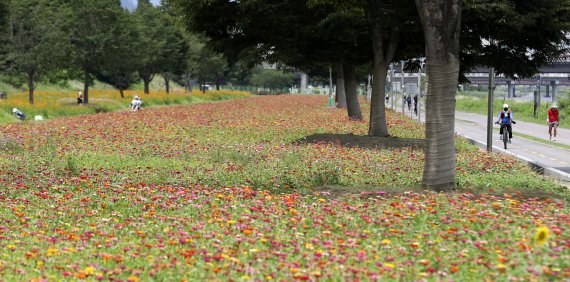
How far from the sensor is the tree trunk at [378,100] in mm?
21797

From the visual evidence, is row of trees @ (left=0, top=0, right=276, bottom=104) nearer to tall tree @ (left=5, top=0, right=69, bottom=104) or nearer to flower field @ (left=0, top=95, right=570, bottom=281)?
tall tree @ (left=5, top=0, right=69, bottom=104)

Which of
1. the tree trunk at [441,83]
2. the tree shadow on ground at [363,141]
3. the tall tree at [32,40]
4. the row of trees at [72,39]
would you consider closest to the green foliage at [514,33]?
the tree shadow on ground at [363,141]

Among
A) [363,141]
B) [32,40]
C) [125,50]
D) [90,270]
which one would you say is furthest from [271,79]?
[90,270]

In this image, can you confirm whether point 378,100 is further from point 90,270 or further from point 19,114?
point 19,114

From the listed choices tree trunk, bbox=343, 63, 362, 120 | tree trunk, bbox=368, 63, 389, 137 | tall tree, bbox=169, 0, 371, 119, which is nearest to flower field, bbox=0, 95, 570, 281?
tree trunk, bbox=368, 63, 389, 137

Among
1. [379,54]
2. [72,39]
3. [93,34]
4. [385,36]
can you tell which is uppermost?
[93,34]

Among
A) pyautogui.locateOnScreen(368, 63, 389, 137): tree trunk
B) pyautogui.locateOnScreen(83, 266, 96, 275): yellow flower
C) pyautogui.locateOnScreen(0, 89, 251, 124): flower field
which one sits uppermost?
pyautogui.locateOnScreen(368, 63, 389, 137): tree trunk

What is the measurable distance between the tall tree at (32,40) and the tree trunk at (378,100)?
26235 millimetres

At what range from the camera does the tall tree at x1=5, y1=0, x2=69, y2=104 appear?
1694 inches

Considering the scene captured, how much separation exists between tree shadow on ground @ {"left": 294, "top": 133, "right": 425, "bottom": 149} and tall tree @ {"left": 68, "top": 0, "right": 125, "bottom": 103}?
32526 millimetres

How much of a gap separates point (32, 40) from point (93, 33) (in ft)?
27.6

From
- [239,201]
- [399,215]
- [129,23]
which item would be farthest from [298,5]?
[129,23]

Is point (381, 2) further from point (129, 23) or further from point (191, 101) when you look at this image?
point (191, 101)

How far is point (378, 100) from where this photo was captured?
22219mm
